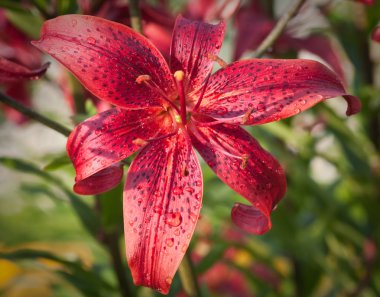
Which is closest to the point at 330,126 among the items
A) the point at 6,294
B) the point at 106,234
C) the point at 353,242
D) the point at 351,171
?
the point at 351,171

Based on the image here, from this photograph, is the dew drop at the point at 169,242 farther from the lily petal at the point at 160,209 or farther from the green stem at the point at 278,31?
the green stem at the point at 278,31

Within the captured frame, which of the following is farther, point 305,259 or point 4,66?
point 305,259

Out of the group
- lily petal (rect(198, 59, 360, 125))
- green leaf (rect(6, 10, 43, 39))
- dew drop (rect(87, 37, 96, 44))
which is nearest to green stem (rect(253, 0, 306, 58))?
lily petal (rect(198, 59, 360, 125))

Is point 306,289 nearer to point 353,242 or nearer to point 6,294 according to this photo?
point 353,242

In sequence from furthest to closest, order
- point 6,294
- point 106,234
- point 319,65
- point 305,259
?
point 6,294
point 305,259
point 106,234
point 319,65

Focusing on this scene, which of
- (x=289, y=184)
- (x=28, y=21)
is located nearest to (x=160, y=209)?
(x=28, y=21)

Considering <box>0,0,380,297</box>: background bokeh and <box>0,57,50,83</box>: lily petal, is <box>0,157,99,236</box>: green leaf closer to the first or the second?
<box>0,0,380,297</box>: background bokeh
